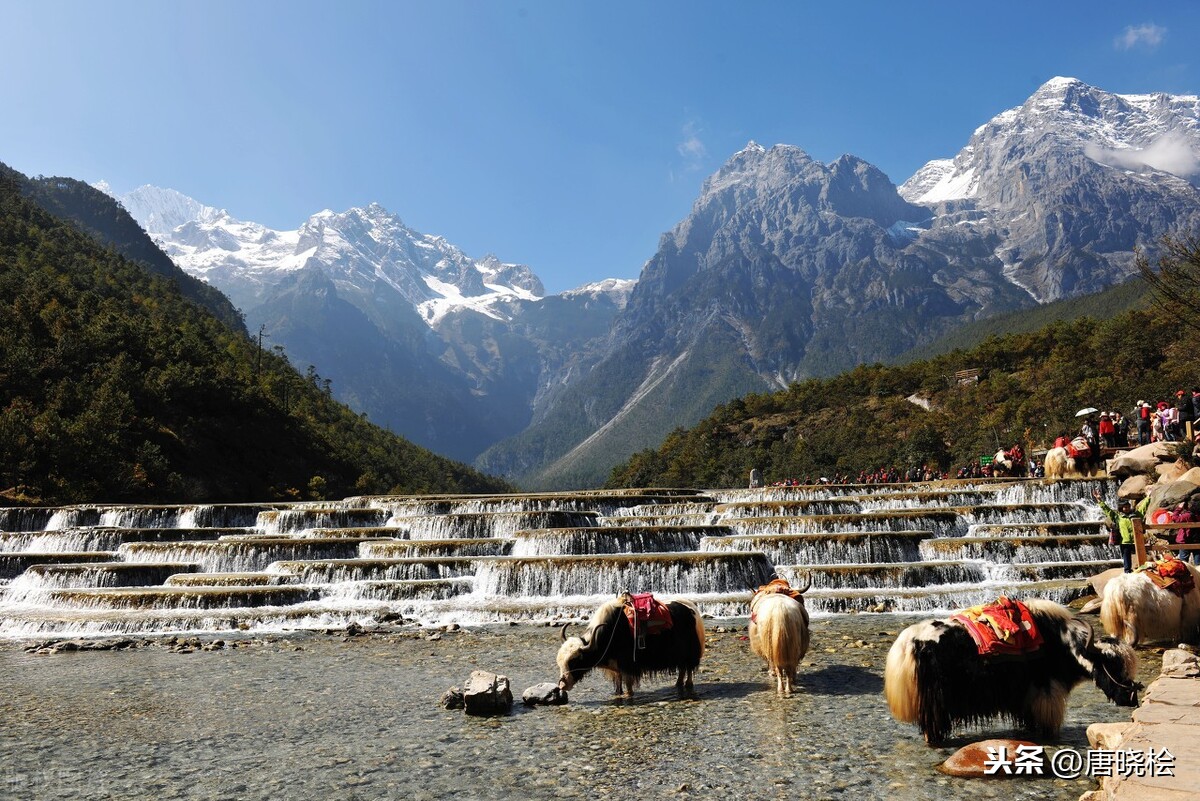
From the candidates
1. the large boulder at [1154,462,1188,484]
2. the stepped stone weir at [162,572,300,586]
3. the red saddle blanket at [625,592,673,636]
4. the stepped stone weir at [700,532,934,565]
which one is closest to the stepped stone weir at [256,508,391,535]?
the stepped stone weir at [162,572,300,586]

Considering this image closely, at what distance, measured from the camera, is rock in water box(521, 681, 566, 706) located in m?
10.3

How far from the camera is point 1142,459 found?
26.4 meters

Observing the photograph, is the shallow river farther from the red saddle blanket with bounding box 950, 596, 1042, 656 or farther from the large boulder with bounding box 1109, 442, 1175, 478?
the large boulder with bounding box 1109, 442, 1175, 478

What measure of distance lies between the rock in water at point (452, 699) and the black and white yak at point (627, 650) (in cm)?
142

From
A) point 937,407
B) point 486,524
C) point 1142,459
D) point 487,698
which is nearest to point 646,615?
point 487,698

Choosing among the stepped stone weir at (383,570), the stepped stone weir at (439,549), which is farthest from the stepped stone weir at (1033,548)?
the stepped stone weir at (383,570)

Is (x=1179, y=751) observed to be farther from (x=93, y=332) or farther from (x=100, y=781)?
(x=93, y=332)

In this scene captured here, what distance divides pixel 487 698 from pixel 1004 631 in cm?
616

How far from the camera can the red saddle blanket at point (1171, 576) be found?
11469mm

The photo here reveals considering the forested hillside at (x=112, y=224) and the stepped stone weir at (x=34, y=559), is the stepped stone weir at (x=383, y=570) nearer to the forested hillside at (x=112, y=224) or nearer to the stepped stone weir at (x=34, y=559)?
the stepped stone weir at (x=34, y=559)

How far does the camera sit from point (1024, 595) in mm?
18531

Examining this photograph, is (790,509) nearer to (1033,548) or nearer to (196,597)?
(1033,548)

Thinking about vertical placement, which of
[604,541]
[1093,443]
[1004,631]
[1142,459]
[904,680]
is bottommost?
[904,680]

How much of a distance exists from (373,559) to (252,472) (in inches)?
1955
